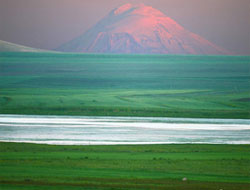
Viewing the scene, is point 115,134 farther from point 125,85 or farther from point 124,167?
point 125,85

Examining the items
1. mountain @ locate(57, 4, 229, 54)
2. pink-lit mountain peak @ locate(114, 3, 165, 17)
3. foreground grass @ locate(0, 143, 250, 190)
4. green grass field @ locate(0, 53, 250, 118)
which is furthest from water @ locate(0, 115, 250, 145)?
mountain @ locate(57, 4, 229, 54)

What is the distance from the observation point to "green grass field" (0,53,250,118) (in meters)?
38.9

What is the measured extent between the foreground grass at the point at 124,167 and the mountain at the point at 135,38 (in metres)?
69.3

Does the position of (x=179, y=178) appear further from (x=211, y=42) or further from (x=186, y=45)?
(x=186, y=45)

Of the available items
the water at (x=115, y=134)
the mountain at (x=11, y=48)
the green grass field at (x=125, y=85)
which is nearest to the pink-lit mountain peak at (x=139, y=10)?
the green grass field at (x=125, y=85)

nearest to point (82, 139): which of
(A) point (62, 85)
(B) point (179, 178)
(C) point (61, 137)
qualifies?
(C) point (61, 137)

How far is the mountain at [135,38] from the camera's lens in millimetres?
85375

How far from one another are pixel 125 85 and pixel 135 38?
30.3 metres

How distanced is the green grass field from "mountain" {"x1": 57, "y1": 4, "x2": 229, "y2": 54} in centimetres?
615

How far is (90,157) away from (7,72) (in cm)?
5343

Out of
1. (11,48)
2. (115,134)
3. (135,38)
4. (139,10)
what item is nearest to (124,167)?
(115,134)

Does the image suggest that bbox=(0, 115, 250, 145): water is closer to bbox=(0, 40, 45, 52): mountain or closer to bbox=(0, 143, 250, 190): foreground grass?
bbox=(0, 143, 250, 190): foreground grass

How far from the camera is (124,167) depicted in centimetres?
1241

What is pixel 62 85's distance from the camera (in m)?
57.9
